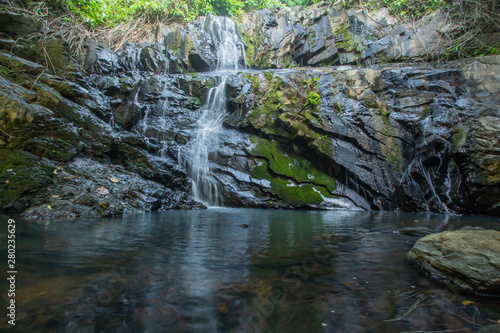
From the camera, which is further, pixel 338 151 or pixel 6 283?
pixel 338 151

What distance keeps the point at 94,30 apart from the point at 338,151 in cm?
1477

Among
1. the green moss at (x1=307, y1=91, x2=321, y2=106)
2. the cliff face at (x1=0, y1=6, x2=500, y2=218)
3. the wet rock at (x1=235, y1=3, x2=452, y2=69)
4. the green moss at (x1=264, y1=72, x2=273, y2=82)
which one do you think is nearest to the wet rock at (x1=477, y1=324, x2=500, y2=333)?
the cliff face at (x1=0, y1=6, x2=500, y2=218)

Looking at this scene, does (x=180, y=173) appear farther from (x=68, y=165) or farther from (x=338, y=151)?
(x=338, y=151)

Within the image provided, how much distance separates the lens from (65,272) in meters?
2.30

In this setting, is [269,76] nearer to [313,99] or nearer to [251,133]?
[313,99]

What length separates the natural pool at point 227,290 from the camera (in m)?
1.58

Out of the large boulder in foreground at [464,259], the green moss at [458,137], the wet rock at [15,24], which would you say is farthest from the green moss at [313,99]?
the wet rock at [15,24]

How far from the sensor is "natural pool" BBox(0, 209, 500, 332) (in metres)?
1.58

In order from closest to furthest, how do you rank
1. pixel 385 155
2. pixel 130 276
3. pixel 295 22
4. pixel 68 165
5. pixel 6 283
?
pixel 6 283 → pixel 130 276 → pixel 68 165 → pixel 385 155 → pixel 295 22

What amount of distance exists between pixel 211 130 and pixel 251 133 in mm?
1876

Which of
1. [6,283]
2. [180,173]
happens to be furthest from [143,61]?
[6,283]

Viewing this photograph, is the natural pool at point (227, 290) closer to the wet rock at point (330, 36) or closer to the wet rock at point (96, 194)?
the wet rock at point (96, 194)

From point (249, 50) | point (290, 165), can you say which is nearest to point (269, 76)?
point (290, 165)

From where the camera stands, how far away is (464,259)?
2.34 m
